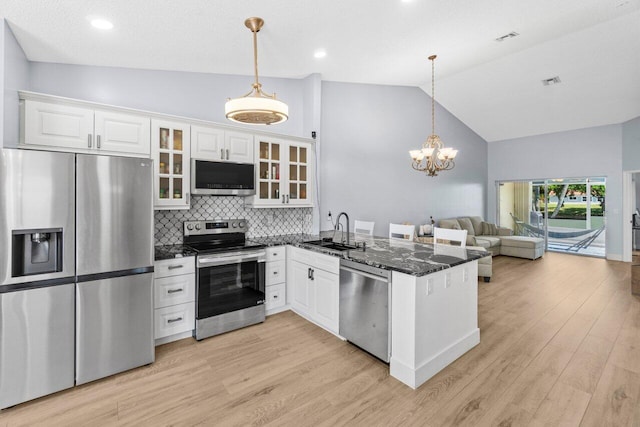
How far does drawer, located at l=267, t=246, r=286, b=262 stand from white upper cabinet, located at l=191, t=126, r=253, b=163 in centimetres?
111

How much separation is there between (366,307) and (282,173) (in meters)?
2.11

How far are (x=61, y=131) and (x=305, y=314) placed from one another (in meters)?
2.93

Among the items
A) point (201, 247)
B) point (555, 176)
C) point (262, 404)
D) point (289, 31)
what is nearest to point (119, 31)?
point (289, 31)

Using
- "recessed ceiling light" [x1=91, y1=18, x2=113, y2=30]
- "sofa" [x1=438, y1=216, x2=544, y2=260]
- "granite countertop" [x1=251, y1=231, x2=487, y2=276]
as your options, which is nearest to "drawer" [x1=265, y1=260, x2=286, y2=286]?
"granite countertop" [x1=251, y1=231, x2=487, y2=276]

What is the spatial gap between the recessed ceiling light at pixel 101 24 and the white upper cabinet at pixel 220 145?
1059 millimetres

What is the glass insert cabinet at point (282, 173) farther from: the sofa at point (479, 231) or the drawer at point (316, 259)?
the sofa at point (479, 231)

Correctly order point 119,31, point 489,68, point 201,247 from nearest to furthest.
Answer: point 119,31 → point 201,247 → point 489,68

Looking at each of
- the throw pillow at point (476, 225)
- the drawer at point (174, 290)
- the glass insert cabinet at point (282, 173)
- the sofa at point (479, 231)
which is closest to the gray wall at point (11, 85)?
the drawer at point (174, 290)

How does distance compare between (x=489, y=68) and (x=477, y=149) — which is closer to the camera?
(x=489, y=68)

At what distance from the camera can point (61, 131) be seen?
2.55 metres

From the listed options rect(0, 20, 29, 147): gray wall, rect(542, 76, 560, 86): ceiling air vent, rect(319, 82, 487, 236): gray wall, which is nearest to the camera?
rect(0, 20, 29, 147): gray wall

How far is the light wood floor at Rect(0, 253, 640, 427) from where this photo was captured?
6.34ft

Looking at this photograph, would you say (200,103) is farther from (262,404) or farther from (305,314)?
(262,404)

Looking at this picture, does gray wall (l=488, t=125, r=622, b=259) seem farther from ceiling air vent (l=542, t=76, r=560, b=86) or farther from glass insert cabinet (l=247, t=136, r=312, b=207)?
glass insert cabinet (l=247, t=136, r=312, b=207)
